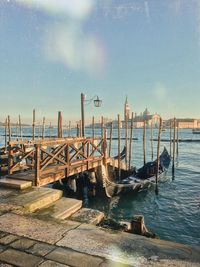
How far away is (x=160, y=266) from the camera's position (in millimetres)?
2479

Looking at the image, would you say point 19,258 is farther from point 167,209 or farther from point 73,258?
point 167,209

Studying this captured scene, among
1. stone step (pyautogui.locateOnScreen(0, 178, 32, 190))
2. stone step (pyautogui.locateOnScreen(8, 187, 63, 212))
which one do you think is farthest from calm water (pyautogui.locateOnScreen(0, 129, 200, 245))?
stone step (pyautogui.locateOnScreen(0, 178, 32, 190))

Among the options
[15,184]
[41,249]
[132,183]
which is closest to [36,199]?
[15,184]

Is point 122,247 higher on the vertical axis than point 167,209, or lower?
higher

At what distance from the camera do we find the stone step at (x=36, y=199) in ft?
14.1

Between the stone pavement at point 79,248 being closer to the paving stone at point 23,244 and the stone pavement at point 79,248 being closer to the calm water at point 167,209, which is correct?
the paving stone at point 23,244

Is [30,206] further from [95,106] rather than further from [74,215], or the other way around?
[95,106]

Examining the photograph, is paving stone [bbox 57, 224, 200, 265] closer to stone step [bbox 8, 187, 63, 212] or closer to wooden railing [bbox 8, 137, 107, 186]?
stone step [bbox 8, 187, 63, 212]

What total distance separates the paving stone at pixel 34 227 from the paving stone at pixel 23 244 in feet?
0.30

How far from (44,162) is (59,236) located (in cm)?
473

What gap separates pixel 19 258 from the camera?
103 inches

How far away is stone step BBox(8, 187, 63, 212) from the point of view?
4.31 meters

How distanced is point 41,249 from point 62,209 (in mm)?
1483

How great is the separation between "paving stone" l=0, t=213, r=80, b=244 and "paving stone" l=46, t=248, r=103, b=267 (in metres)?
0.28
